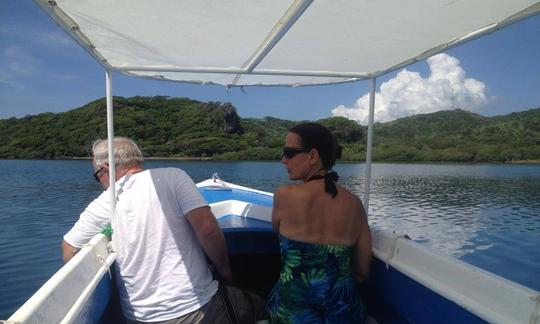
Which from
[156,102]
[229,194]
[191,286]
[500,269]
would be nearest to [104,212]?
[191,286]

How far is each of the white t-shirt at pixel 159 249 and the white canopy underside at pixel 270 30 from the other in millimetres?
633

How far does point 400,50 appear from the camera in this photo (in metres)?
2.06

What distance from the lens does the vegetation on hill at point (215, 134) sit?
58.2 metres

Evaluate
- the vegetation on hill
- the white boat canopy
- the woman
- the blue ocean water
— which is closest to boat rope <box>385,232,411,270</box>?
the woman

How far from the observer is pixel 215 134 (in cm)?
6316

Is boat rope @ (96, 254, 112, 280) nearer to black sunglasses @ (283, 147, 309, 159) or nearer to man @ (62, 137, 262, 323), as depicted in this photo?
man @ (62, 137, 262, 323)

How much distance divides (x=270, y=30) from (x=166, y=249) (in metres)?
1.04

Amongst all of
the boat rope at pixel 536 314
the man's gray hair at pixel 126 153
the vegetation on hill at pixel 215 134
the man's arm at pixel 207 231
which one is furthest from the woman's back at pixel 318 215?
the vegetation on hill at pixel 215 134

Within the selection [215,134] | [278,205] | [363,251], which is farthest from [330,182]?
[215,134]

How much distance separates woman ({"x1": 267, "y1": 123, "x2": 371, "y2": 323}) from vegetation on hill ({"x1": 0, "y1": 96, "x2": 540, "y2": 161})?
166 ft

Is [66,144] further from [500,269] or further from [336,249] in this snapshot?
[336,249]

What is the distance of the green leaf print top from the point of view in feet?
4.89

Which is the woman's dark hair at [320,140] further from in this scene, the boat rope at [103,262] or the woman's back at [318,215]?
the boat rope at [103,262]

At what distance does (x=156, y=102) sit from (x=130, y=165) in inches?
2556
